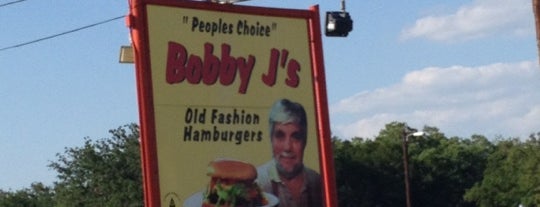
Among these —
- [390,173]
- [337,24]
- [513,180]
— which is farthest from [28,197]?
[337,24]

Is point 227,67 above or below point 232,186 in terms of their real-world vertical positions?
above

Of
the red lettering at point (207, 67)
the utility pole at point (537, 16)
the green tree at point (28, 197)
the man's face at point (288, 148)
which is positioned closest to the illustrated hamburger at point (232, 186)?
the man's face at point (288, 148)

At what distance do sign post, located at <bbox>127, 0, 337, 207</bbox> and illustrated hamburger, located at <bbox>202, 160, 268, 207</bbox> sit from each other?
0.06 meters

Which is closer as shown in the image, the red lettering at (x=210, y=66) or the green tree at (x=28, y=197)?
the red lettering at (x=210, y=66)

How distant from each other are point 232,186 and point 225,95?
1.13m

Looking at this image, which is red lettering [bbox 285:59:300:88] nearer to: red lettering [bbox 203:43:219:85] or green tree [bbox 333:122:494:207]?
red lettering [bbox 203:43:219:85]

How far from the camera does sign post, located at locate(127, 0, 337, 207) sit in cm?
1409

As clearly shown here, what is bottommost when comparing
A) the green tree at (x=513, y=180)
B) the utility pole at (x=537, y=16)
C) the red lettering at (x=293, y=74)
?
the green tree at (x=513, y=180)

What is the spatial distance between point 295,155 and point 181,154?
5.89 feet

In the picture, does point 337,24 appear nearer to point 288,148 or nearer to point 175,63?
point 288,148

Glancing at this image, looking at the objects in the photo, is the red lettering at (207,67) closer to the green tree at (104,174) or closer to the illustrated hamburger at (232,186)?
the illustrated hamburger at (232,186)

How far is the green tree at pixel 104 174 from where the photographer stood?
67.3 m

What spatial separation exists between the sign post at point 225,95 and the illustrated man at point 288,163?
1cm

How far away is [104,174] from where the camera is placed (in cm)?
6862
